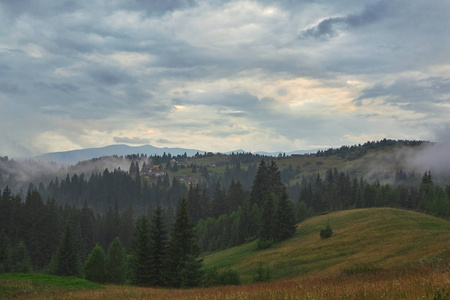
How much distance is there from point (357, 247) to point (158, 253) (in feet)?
89.7

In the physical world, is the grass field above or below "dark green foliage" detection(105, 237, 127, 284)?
above

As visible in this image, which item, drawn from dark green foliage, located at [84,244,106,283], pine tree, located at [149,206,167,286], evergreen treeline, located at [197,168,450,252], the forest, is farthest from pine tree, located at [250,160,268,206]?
pine tree, located at [149,206,167,286]

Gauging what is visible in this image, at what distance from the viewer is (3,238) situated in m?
73.7

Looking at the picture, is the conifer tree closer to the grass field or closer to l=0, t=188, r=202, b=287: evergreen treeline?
the grass field

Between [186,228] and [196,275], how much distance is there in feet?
27.7

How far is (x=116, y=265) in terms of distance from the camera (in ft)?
198

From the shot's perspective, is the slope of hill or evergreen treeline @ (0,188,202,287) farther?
evergreen treeline @ (0,188,202,287)

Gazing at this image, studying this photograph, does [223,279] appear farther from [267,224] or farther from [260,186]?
[260,186]

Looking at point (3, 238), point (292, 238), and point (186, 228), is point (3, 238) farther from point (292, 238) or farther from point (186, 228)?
point (292, 238)

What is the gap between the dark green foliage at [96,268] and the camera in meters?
51.1

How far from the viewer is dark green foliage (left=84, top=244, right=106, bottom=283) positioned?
51125mm

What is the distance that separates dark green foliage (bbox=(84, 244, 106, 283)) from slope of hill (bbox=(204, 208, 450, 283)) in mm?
21150

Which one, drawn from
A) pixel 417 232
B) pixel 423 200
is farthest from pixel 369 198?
pixel 417 232

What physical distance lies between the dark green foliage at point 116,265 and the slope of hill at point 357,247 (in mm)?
17876
